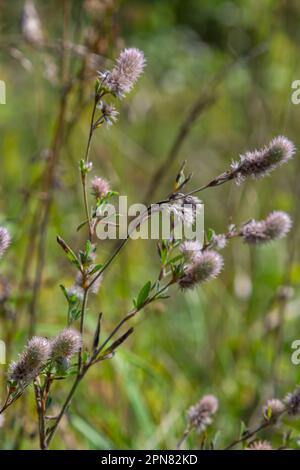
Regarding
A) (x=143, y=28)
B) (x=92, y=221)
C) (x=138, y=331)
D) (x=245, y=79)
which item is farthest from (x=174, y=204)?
(x=143, y=28)

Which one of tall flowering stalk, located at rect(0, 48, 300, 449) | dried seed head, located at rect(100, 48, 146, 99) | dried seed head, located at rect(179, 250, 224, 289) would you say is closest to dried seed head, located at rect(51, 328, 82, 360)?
tall flowering stalk, located at rect(0, 48, 300, 449)

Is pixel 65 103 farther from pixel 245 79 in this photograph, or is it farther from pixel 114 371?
pixel 245 79

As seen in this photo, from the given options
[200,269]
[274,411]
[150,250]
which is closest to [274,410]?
[274,411]

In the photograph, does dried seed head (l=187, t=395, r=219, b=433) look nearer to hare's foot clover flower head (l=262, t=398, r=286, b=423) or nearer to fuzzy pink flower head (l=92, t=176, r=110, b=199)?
hare's foot clover flower head (l=262, t=398, r=286, b=423)

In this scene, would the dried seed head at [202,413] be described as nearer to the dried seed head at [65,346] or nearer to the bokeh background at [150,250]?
the bokeh background at [150,250]

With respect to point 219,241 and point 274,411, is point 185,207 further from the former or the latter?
point 274,411
